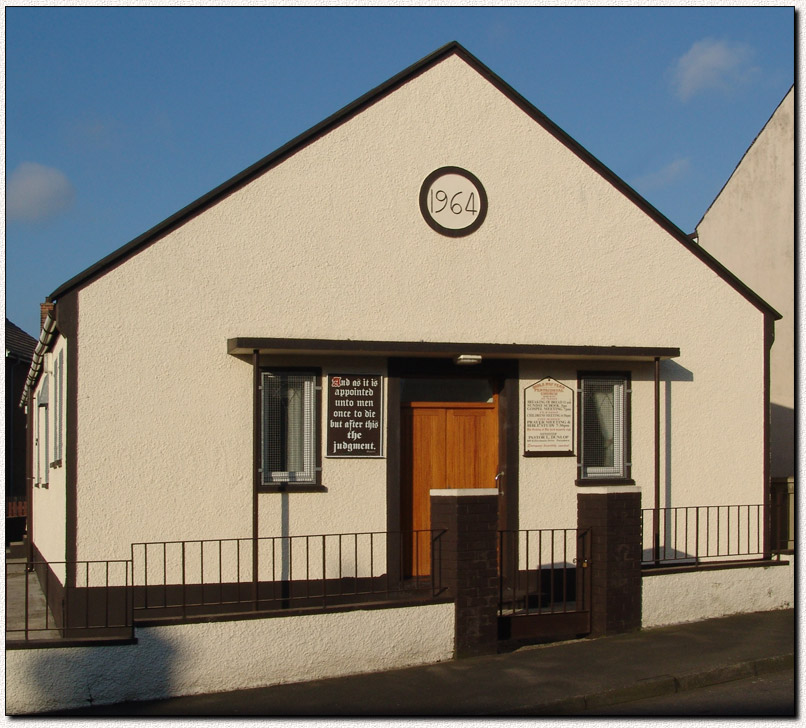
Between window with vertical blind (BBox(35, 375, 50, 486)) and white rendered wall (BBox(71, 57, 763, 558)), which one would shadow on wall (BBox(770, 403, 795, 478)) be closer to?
white rendered wall (BBox(71, 57, 763, 558))

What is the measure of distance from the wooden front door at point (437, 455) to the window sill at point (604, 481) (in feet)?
3.07

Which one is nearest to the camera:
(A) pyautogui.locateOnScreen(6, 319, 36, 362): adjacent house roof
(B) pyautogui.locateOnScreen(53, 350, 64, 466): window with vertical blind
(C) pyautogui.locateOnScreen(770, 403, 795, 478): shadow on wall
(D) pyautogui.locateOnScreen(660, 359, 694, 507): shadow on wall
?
(B) pyautogui.locateOnScreen(53, 350, 64, 466): window with vertical blind

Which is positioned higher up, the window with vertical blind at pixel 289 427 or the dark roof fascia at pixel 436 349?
the dark roof fascia at pixel 436 349

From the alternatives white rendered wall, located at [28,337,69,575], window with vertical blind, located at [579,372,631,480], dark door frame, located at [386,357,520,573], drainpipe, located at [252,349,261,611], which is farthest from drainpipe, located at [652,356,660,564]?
white rendered wall, located at [28,337,69,575]

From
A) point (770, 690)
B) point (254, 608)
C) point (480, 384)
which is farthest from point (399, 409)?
point (770, 690)

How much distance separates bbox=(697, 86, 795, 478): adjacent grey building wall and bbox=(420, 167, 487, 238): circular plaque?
284 inches

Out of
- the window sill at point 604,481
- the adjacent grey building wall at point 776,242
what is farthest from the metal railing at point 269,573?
the adjacent grey building wall at point 776,242

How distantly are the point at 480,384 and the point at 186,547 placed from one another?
3.58 meters

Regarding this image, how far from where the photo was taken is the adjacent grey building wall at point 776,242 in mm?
16047

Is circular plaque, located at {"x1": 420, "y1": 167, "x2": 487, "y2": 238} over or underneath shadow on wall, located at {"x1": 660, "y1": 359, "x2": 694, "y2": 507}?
over

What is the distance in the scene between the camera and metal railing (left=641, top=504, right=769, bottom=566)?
1103 centimetres

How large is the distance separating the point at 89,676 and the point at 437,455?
4369mm

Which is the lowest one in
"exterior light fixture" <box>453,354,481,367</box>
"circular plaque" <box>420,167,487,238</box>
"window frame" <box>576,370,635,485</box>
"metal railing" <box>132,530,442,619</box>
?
"metal railing" <box>132,530,442,619</box>

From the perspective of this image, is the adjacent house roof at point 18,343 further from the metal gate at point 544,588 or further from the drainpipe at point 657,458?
the drainpipe at point 657,458
